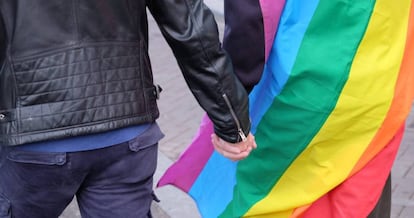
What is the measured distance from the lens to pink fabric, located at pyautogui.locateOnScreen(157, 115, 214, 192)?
8.54 ft

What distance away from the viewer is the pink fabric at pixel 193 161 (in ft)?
8.54

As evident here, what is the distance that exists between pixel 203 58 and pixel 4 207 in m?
0.74

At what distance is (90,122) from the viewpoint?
2.05 metres

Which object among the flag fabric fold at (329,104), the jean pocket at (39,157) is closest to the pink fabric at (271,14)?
the flag fabric fold at (329,104)

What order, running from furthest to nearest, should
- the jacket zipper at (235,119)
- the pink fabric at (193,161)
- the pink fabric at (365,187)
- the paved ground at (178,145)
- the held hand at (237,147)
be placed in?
the paved ground at (178,145) → the pink fabric at (193,161) → the pink fabric at (365,187) → the held hand at (237,147) → the jacket zipper at (235,119)

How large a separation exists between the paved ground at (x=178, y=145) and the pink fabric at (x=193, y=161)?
123 centimetres

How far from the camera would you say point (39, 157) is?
81.6 inches

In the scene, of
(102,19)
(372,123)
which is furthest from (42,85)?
(372,123)

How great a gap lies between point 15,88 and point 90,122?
0.22 meters

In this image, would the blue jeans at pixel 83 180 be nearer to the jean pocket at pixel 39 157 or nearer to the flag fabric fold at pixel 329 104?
the jean pocket at pixel 39 157

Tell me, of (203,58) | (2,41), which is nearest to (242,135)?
(203,58)

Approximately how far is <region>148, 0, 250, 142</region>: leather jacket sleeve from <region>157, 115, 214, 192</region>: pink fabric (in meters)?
0.44

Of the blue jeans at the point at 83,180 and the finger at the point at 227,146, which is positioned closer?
the blue jeans at the point at 83,180

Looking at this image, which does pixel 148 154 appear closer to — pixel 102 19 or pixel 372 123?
pixel 102 19
